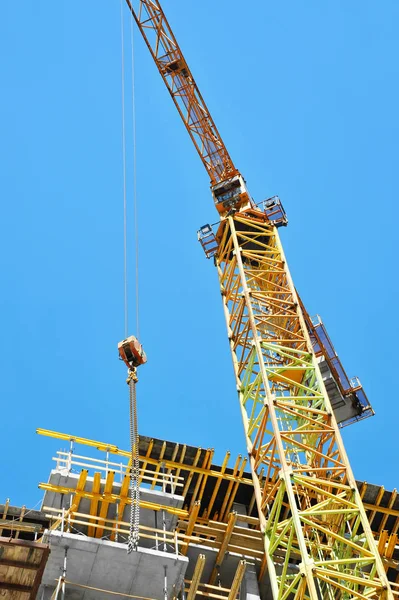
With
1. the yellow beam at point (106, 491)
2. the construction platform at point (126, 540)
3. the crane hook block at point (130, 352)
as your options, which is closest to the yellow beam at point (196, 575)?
the construction platform at point (126, 540)

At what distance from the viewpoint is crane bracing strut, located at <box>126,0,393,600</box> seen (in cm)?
2168

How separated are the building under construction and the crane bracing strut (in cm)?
7

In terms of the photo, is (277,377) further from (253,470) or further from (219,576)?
(219,576)

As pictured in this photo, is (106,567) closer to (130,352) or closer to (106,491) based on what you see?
(106,491)

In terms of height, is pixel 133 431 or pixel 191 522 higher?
pixel 133 431

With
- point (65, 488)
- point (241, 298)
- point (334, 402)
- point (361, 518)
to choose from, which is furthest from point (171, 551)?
point (334, 402)

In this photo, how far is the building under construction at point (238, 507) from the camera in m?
21.5

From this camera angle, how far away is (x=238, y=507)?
3084 cm

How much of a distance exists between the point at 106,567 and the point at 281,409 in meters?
7.00

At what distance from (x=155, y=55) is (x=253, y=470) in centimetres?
2514

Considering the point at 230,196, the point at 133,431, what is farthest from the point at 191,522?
the point at 230,196

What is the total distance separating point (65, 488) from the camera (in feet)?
78.5

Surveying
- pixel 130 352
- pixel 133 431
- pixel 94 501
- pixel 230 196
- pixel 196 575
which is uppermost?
pixel 230 196

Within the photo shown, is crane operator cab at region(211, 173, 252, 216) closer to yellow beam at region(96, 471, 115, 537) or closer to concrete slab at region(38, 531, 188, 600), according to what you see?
yellow beam at region(96, 471, 115, 537)
